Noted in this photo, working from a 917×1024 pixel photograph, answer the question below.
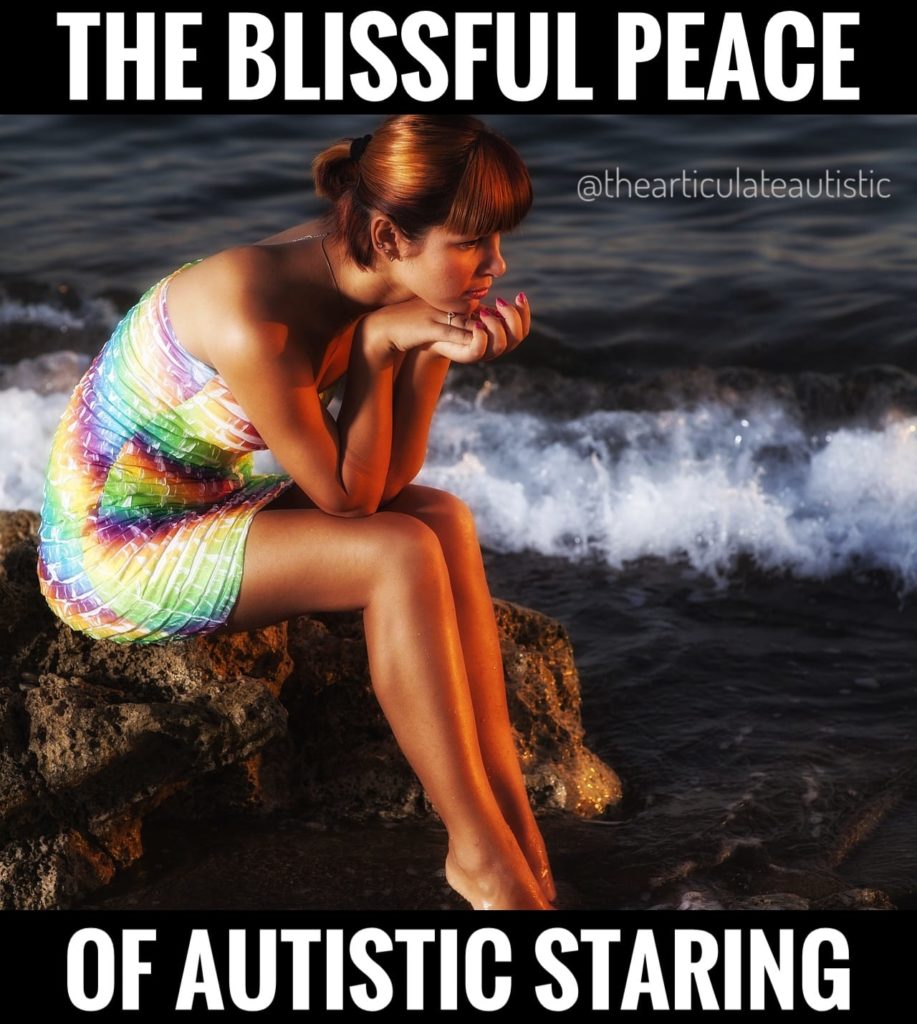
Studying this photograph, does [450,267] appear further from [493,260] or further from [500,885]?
[500,885]

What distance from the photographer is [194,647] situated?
12.4 ft

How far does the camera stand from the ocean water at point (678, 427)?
4207 mm

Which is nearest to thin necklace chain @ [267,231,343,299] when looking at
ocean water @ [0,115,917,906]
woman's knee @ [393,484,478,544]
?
woman's knee @ [393,484,478,544]

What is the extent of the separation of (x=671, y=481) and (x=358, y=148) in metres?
3.99

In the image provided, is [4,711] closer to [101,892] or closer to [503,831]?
[101,892]

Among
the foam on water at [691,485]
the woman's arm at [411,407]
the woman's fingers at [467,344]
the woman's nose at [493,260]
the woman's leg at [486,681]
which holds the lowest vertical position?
the foam on water at [691,485]

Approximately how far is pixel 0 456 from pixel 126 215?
11.8 ft

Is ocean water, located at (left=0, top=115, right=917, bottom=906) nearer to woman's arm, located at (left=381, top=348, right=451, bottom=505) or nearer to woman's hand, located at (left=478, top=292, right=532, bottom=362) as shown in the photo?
woman's arm, located at (left=381, top=348, right=451, bottom=505)

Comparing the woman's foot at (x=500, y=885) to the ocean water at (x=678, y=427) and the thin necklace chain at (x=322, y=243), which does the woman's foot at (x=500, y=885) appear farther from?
the thin necklace chain at (x=322, y=243)

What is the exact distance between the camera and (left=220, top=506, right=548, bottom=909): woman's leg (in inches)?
128

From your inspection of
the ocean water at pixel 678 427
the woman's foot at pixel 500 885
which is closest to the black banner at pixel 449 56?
the ocean water at pixel 678 427

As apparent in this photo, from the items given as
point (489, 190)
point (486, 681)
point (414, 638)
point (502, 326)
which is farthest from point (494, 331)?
point (486, 681)

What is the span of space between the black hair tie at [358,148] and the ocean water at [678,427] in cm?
184

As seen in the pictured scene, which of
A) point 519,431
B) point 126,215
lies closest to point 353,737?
point 519,431
